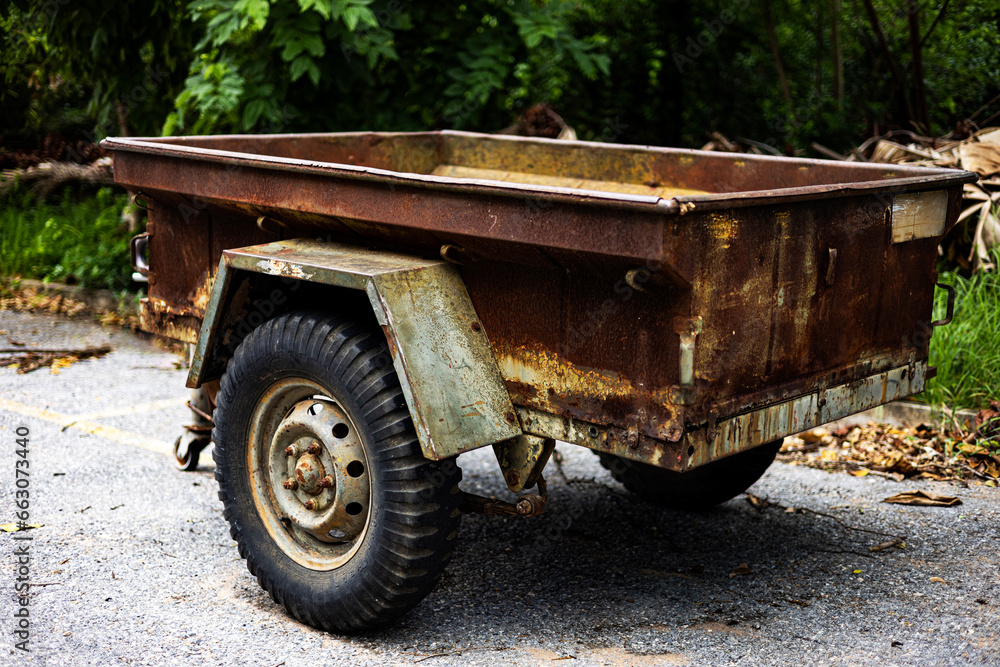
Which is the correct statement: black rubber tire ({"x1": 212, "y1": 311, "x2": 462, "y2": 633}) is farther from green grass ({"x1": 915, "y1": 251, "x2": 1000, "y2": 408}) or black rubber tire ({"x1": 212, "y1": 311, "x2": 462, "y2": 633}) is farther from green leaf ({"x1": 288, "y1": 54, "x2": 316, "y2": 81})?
green leaf ({"x1": 288, "y1": 54, "x2": 316, "y2": 81})

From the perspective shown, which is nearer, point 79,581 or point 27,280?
point 79,581

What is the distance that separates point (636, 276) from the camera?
2545mm

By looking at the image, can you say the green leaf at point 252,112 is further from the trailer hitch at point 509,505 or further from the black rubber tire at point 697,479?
the trailer hitch at point 509,505

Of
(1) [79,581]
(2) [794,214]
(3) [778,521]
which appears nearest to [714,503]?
(3) [778,521]

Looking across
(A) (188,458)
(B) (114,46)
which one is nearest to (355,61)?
(B) (114,46)

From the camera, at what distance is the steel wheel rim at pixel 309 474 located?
3.02 m

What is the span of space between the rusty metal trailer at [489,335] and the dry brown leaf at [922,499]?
103 centimetres

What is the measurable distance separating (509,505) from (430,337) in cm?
58

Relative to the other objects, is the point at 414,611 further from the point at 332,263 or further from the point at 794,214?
the point at 794,214

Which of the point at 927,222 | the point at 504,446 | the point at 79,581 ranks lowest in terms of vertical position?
the point at 79,581

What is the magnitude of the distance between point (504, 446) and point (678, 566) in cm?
103

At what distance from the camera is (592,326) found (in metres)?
2.76

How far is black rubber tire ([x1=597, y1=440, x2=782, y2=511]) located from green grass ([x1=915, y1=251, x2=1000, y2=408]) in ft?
5.05

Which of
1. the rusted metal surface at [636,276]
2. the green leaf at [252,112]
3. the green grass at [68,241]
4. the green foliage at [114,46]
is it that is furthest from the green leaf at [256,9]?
the green grass at [68,241]
